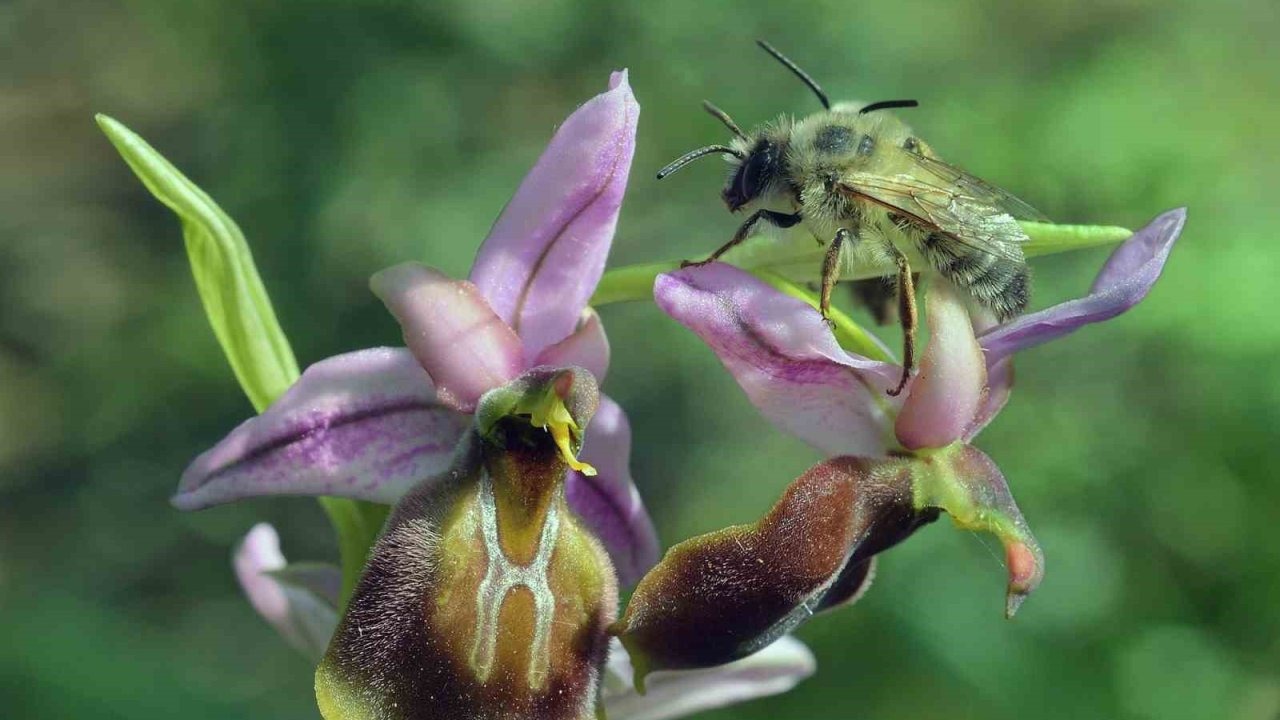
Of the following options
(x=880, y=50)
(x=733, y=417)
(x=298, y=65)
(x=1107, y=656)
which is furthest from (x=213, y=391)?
(x=1107, y=656)

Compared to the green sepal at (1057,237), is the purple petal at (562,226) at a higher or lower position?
higher

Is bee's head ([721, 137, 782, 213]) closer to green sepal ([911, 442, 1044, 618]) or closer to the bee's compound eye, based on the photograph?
the bee's compound eye

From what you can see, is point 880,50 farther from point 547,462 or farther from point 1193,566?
point 547,462

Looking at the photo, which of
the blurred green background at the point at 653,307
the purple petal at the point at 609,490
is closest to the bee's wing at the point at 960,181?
the purple petal at the point at 609,490

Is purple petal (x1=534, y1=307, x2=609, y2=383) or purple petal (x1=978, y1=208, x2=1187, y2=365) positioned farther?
purple petal (x1=534, y1=307, x2=609, y2=383)

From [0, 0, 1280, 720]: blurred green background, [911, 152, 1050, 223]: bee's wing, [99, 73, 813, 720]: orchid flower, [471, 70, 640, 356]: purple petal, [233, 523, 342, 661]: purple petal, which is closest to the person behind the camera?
[99, 73, 813, 720]: orchid flower

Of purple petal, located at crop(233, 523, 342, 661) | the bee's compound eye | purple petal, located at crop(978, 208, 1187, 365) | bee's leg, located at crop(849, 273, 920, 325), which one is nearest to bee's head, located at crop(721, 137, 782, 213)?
the bee's compound eye

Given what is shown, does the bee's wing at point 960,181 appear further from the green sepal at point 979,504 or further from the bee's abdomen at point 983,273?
the green sepal at point 979,504
